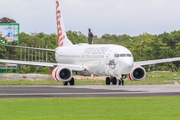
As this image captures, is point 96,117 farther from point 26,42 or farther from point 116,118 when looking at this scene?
point 26,42

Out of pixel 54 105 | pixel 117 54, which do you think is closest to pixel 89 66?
pixel 117 54

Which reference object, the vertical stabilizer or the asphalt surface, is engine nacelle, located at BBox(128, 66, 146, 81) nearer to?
the asphalt surface

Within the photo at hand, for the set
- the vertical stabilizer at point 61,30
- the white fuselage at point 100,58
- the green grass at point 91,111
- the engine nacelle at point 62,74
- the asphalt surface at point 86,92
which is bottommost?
the green grass at point 91,111

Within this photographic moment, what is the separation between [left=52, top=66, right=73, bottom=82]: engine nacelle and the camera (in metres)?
40.0

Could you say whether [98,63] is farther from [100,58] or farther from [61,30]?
[61,30]

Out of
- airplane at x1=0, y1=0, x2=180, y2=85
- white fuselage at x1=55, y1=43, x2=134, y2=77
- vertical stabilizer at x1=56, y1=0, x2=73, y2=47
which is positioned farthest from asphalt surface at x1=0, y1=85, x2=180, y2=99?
vertical stabilizer at x1=56, y1=0, x2=73, y2=47

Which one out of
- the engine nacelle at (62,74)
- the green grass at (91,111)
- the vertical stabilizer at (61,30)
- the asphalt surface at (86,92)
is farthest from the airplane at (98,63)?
the green grass at (91,111)

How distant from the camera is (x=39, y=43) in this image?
118m

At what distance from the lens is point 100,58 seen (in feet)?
136

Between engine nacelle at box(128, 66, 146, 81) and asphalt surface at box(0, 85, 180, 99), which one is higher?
engine nacelle at box(128, 66, 146, 81)

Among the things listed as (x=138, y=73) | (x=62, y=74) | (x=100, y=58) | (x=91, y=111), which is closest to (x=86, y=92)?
(x=91, y=111)

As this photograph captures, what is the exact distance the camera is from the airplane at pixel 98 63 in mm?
38250

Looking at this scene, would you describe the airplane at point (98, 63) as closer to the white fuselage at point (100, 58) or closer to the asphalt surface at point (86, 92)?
the white fuselage at point (100, 58)

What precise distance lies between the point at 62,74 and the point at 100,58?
13.1 feet
